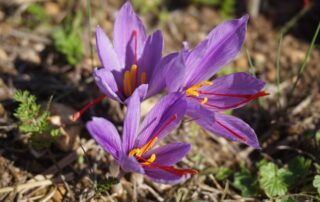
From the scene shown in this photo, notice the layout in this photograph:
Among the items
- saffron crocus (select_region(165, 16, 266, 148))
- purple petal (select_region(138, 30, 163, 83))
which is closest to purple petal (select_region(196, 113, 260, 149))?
saffron crocus (select_region(165, 16, 266, 148))

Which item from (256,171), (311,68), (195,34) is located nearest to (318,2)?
(311,68)

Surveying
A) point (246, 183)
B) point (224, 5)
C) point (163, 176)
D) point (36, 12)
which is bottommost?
point (246, 183)

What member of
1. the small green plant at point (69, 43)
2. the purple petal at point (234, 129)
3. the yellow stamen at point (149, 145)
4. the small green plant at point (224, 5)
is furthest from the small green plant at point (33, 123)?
the small green plant at point (224, 5)

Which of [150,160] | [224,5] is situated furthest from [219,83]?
[224,5]

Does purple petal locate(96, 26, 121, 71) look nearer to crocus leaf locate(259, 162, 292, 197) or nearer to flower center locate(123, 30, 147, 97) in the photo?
flower center locate(123, 30, 147, 97)

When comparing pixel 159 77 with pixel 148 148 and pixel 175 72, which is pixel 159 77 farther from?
pixel 148 148

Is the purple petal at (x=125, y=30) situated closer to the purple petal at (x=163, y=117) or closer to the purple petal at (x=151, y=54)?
the purple petal at (x=151, y=54)

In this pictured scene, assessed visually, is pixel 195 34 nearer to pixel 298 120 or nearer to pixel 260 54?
pixel 260 54
